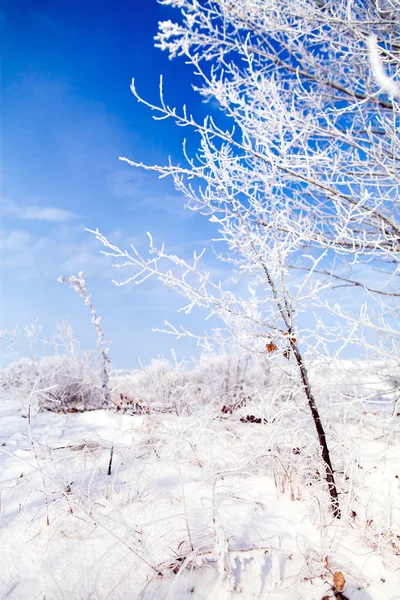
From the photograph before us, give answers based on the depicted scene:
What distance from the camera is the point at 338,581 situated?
6.16 feet

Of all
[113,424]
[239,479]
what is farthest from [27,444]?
[239,479]

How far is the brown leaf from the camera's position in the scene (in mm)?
1866

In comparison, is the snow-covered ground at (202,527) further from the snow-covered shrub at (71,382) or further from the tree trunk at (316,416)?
the snow-covered shrub at (71,382)

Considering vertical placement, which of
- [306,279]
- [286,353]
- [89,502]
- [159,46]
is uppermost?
[159,46]

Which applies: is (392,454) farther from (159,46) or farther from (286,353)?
(159,46)

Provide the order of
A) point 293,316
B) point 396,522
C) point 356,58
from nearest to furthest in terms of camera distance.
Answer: point 396,522 < point 293,316 < point 356,58

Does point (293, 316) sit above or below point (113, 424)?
above

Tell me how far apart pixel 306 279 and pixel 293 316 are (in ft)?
0.88

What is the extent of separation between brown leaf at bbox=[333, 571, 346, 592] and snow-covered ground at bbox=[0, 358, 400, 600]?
2 cm

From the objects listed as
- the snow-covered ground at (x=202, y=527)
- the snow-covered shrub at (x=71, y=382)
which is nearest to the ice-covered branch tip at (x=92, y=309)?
the snow-covered shrub at (x=71, y=382)

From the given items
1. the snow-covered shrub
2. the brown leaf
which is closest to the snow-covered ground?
the brown leaf

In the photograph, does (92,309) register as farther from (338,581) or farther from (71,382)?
(338,581)

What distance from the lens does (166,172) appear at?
3.07 metres

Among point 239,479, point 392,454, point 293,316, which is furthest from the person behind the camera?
point 392,454
